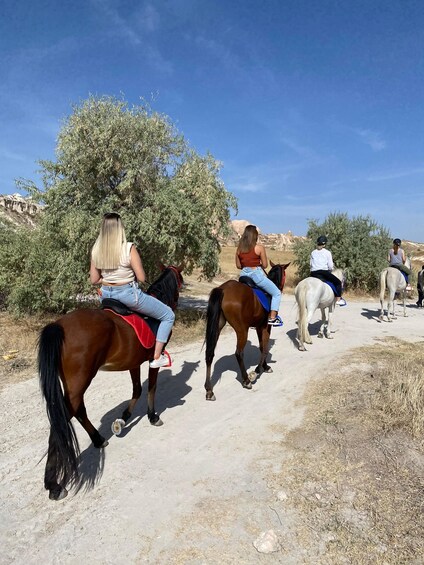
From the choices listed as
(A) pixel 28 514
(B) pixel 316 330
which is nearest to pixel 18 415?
(A) pixel 28 514

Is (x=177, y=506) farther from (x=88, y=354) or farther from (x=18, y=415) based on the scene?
(x=18, y=415)

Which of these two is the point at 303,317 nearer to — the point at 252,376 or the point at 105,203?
the point at 252,376

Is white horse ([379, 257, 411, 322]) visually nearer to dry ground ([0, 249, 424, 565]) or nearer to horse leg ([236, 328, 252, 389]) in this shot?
dry ground ([0, 249, 424, 565])

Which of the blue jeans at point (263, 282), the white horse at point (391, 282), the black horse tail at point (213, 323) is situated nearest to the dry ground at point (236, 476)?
the black horse tail at point (213, 323)

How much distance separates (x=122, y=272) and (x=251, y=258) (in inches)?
118

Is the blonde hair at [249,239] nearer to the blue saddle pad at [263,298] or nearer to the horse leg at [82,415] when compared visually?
the blue saddle pad at [263,298]

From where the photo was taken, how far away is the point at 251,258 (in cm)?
693

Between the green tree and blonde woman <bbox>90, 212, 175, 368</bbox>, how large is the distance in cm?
1648

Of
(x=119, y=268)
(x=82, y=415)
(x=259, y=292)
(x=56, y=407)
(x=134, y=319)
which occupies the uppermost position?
(x=119, y=268)

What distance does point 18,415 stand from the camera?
5.64m

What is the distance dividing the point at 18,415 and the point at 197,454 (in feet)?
9.97

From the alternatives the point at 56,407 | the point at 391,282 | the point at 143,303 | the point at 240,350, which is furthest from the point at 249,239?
the point at 391,282

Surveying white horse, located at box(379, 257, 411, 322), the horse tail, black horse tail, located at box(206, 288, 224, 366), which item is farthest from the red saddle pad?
white horse, located at box(379, 257, 411, 322)

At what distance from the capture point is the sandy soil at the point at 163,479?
305cm
